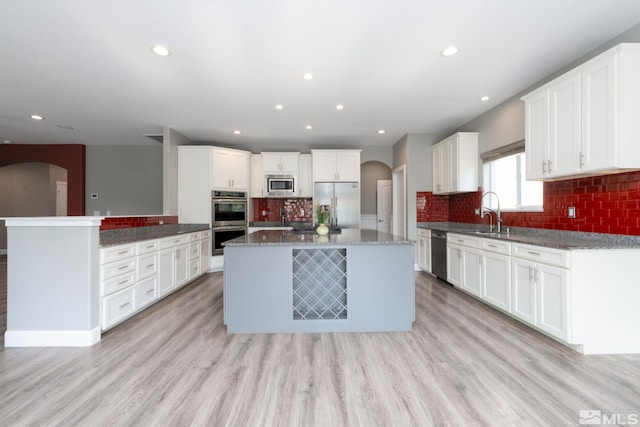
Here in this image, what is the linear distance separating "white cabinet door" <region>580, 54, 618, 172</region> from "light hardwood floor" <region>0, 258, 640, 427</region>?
5.11 ft

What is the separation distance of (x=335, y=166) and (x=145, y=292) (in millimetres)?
3920

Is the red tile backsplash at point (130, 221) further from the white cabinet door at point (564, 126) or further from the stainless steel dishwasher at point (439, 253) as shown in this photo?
the white cabinet door at point (564, 126)

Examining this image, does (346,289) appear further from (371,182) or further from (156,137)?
(371,182)

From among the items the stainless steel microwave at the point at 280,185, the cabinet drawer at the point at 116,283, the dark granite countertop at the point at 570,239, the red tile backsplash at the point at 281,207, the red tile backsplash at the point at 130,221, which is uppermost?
the stainless steel microwave at the point at 280,185

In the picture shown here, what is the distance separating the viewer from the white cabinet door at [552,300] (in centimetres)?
230

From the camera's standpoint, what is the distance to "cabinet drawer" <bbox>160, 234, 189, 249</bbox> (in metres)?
3.76

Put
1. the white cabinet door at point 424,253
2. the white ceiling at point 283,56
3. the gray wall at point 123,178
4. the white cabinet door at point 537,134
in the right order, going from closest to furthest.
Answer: the white ceiling at point 283,56 → the white cabinet door at point 537,134 → the white cabinet door at point 424,253 → the gray wall at point 123,178

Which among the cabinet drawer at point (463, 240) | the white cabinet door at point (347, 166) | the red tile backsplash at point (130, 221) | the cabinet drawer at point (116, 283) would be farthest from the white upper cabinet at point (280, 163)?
the cabinet drawer at point (116, 283)

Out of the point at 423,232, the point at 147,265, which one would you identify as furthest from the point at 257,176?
the point at 423,232

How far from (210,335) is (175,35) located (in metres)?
2.64

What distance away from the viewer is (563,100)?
2.59m

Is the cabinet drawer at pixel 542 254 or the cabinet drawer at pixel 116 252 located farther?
the cabinet drawer at pixel 116 252

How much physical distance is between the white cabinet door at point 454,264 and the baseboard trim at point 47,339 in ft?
13.6

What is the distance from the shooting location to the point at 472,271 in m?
3.61
